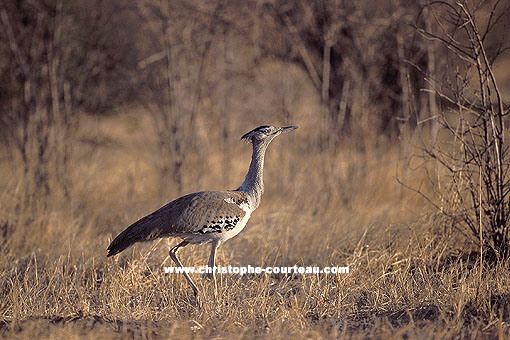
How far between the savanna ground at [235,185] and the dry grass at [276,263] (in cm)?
2

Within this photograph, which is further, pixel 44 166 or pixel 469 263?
pixel 44 166

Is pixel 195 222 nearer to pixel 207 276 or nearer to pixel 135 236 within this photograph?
pixel 135 236

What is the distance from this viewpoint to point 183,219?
13.1ft

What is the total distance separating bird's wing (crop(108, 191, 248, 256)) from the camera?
398cm

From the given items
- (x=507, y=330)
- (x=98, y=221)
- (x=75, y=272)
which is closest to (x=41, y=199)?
(x=98, y=221)

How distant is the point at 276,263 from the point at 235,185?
271 centimetres

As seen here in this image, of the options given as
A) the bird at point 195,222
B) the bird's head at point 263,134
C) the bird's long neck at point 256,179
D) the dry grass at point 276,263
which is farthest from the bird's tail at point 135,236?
the bird's head at point 263,134

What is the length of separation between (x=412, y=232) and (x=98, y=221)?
2931mm

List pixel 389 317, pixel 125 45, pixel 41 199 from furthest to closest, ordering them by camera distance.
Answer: pixel 125 45
pixel 41 199
pixel 389 317

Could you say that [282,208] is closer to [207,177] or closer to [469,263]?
[207,177]

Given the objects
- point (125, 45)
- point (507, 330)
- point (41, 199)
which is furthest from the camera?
point (125, 45)

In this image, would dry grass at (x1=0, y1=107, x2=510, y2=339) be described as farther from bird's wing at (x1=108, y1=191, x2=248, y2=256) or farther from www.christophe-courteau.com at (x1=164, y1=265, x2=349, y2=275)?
bird's wing at (x1=108, y1=191, x2=248, y2=256)

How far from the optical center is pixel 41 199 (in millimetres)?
5883

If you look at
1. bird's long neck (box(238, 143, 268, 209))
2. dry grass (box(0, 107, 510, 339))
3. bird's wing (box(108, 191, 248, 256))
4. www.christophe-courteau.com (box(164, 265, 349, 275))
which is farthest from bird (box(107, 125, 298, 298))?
www.christophe-courteau.com (box(164, 265, 349, 275))
